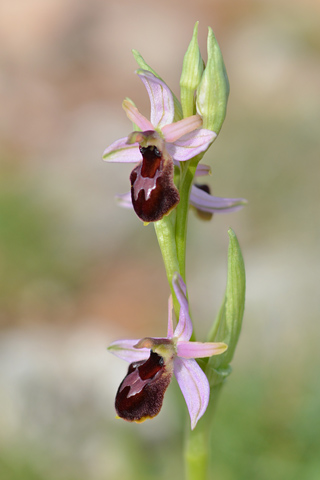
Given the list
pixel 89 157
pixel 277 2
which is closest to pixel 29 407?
pixel 89 157

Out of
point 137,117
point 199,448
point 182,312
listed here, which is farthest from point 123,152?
point 199,448

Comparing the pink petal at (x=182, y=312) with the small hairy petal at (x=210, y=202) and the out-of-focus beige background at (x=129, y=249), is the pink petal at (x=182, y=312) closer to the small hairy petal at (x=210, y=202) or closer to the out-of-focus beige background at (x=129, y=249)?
the small hairy petal at (x=210, y=202)

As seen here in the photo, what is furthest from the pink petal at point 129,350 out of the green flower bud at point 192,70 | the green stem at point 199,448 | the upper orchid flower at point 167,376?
the green flower bud at point 192,70

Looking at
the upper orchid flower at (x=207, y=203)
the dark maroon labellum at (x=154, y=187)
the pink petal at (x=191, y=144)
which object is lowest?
the upper orchid flower at (x=207, y=203)

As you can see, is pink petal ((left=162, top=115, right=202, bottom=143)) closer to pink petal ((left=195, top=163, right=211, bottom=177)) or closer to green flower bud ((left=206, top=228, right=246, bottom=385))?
pink petal ((left=195, top=163, right=211, bottom=177))

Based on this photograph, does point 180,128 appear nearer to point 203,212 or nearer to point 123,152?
point 123,152

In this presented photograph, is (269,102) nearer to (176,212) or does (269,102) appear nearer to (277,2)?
(277,2)
